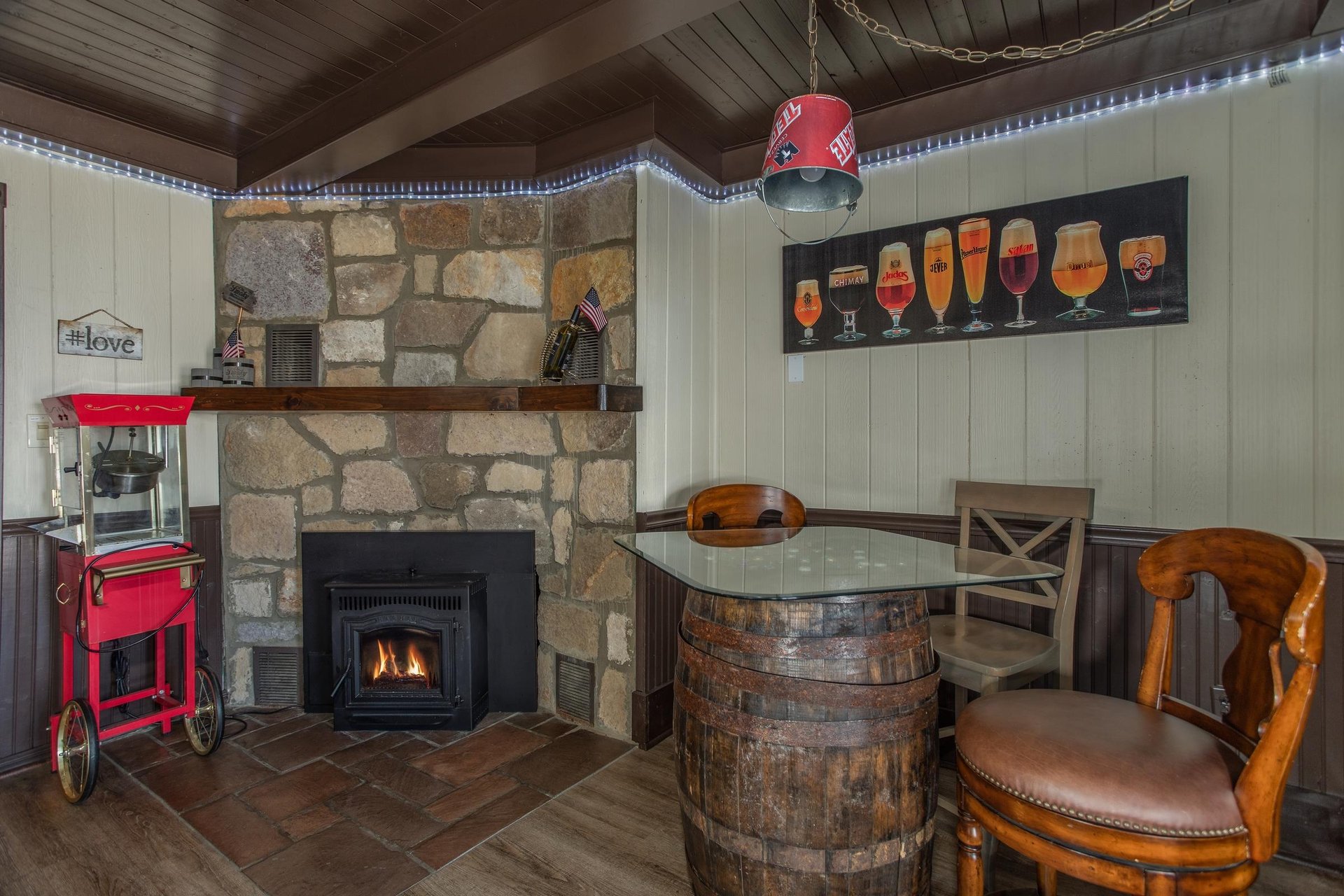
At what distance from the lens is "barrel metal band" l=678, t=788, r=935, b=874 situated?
4.30ft

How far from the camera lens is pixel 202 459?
110 inches

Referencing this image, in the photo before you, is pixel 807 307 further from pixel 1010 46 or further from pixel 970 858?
pixel 970 858

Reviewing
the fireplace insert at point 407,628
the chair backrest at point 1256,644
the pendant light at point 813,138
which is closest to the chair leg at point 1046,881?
the chair backrest at point 1256,644

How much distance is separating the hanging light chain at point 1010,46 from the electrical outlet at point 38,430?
108 inches

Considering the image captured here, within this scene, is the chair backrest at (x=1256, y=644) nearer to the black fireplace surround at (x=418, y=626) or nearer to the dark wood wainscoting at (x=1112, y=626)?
the dark wood wainscoting at (x=1112, y=626)

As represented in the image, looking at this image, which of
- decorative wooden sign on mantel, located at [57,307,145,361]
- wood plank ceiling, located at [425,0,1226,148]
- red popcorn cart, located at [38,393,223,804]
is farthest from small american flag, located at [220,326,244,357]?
wood plank ceiling, located at [425,0,1226,148]

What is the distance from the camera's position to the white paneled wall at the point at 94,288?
232cm

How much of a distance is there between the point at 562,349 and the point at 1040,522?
5.82 ft

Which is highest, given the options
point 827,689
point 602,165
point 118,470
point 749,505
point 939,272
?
point 602,165

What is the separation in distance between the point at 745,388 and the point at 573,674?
1366mm

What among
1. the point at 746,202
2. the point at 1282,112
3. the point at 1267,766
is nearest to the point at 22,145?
the point at 746,202

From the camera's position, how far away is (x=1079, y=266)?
219 cm

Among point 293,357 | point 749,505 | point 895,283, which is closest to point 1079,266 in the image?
point 895,283

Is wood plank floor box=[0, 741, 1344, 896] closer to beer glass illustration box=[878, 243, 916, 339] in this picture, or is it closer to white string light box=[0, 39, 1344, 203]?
beer glass illustration box=[878, 243, 916, 339]
